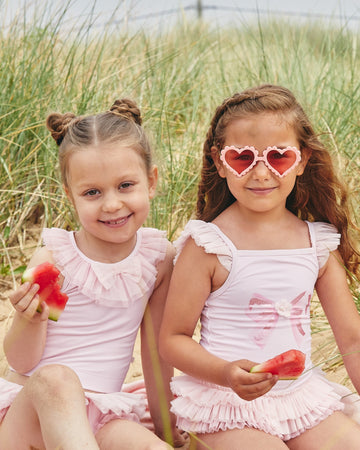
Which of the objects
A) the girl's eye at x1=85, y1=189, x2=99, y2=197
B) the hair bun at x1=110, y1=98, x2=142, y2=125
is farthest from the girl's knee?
the hair bun at x1=110, y1=98, x2=142, y2=125

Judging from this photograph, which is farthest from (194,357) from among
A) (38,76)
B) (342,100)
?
(342,100)

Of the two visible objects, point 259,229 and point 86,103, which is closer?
point 259,229

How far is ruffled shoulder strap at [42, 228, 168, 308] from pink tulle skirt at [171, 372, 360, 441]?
418 millimetres

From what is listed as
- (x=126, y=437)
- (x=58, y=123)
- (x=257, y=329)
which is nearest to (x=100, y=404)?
(x=126, y=437)

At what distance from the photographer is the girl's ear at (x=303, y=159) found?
256 cm

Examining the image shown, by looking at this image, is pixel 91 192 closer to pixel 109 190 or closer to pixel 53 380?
pixel 109 190

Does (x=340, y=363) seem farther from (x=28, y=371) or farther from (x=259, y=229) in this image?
(x=28, y=371)

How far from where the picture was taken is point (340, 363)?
3279 mm

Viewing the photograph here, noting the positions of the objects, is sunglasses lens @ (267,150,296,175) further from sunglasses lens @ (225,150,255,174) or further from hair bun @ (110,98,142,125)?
hair bun @ (110,98,142,125)

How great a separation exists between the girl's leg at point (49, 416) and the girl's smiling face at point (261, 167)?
959mm

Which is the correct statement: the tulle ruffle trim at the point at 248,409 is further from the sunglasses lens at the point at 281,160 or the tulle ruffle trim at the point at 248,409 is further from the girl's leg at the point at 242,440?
the sunglasses lens at the point at 281,160

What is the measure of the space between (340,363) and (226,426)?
1141 mm

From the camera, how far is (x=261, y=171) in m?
2.40

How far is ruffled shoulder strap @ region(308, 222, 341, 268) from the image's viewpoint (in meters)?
2.59
